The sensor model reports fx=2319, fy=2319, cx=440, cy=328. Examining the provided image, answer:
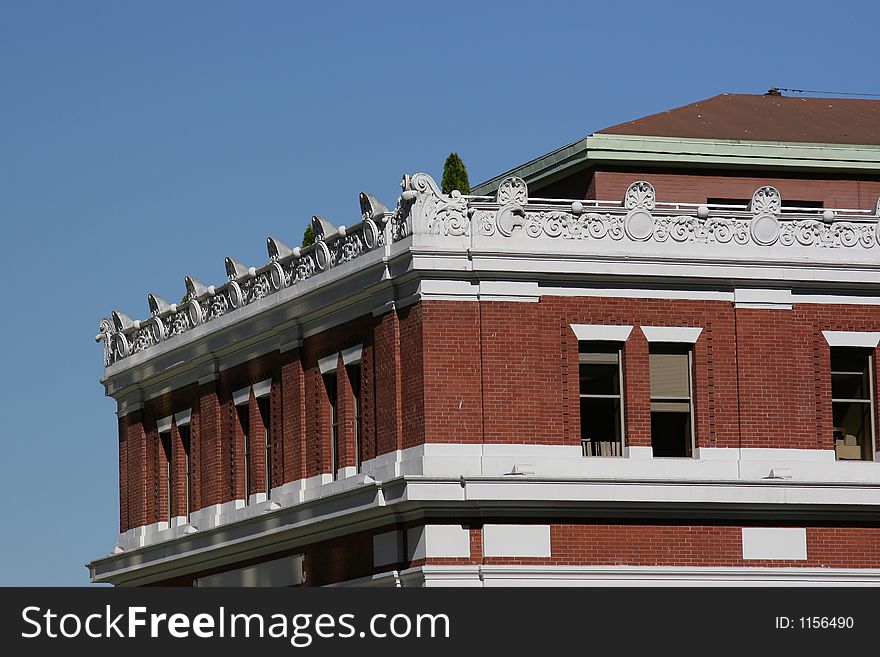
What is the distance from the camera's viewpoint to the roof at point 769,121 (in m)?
52.1

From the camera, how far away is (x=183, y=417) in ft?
176

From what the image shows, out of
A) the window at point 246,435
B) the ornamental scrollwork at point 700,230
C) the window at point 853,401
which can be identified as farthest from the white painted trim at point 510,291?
the window at point 246,435

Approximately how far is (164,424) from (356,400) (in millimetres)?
9477

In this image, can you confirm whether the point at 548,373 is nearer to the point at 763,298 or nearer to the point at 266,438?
the point at 763,298

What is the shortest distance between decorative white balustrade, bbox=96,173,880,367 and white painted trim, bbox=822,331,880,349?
1684 millimetres

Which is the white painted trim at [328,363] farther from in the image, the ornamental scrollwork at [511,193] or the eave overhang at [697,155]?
the eave overhang at [697,155]

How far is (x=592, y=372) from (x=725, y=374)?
2564 millimetres

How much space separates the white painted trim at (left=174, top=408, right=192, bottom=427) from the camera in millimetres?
53312

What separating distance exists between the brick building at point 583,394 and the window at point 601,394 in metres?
0.04

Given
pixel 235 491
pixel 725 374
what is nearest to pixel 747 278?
pixel 725 374

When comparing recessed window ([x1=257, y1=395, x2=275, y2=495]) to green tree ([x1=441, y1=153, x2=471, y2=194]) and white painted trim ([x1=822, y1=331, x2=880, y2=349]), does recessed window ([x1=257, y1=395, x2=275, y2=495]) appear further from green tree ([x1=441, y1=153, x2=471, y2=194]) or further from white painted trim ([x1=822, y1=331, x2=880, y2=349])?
green tree ([x1=441, y1=153, x2=471, y2=194])

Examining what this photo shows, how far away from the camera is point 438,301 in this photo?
43.3 m
